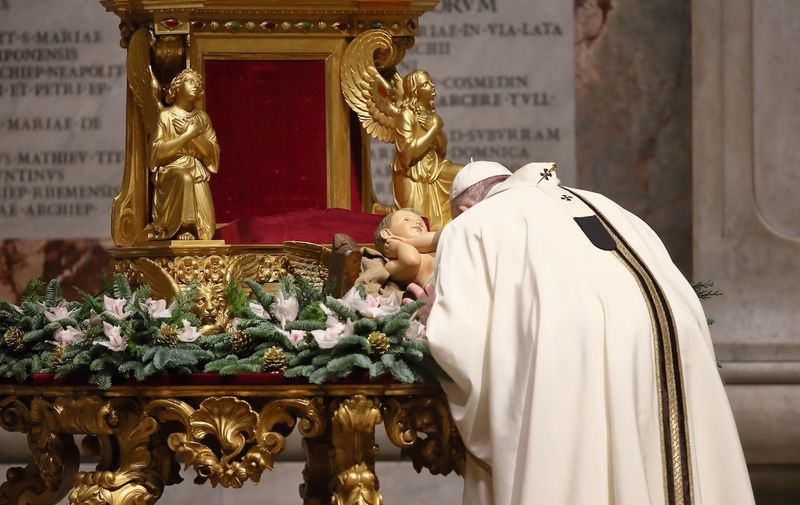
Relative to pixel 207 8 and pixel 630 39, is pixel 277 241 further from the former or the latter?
pixel 630 39

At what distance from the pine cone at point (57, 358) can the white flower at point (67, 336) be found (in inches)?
2.2

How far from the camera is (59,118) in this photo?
9.17 meters

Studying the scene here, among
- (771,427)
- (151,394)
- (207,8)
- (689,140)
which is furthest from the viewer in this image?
(689,140)

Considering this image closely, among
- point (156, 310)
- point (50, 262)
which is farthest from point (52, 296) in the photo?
point (50, 262)

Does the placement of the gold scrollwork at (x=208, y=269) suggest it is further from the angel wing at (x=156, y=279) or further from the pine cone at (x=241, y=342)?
the pine cone at (x=241, y=342)

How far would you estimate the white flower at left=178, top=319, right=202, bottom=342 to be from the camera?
504 centimetres

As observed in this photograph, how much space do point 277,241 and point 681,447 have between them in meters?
1.93

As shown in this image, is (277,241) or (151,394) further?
(277,241)

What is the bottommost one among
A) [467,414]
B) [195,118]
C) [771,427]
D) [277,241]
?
[771,427]

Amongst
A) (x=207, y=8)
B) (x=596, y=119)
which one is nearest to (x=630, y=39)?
(x=596, y=119)

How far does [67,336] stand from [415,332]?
1.13 metres

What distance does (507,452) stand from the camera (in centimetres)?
474

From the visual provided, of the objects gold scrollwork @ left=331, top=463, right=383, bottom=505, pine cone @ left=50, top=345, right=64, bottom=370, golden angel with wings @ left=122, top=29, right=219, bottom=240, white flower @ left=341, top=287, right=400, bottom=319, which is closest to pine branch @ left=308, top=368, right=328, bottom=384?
white flower @ left=341, top=287, right=400, bottom=319

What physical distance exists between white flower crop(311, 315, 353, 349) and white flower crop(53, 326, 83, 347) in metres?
0.81
